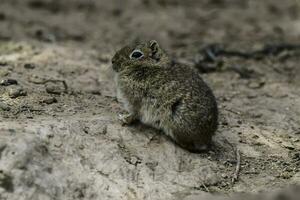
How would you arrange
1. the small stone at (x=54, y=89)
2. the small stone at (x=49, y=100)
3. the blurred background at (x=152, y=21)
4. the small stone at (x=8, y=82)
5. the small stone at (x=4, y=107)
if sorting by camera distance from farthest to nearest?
1. the blurred background at (x=152, y=21)
2. the small stone at (x=54, y=89)
3. the small stone at (x=8, y=82)
4. the small stone at (x=49, y=100)
5. the small stone at (x=4, y=107)

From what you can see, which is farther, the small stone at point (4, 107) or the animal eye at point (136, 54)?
the animal eye at point (136, 54)

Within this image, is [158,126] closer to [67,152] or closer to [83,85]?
[67,152]

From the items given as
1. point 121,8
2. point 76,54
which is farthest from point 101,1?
point 76,54

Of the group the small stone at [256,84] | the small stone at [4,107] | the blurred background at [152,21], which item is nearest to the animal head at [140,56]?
the small stone at [4,107]

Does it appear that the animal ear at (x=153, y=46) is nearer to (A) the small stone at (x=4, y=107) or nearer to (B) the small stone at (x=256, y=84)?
(A) the small stone at (x=4, y=107)

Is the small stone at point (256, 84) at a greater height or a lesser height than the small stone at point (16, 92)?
lesser

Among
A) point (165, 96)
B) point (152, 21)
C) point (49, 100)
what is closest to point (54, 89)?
point (49, 100)

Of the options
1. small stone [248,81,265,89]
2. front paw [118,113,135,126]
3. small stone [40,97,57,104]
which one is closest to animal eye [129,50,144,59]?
front paw [118,113,135,126]

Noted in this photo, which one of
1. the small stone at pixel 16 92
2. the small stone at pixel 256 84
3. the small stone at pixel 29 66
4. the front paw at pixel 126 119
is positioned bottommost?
the small stone at pixel 256 84
